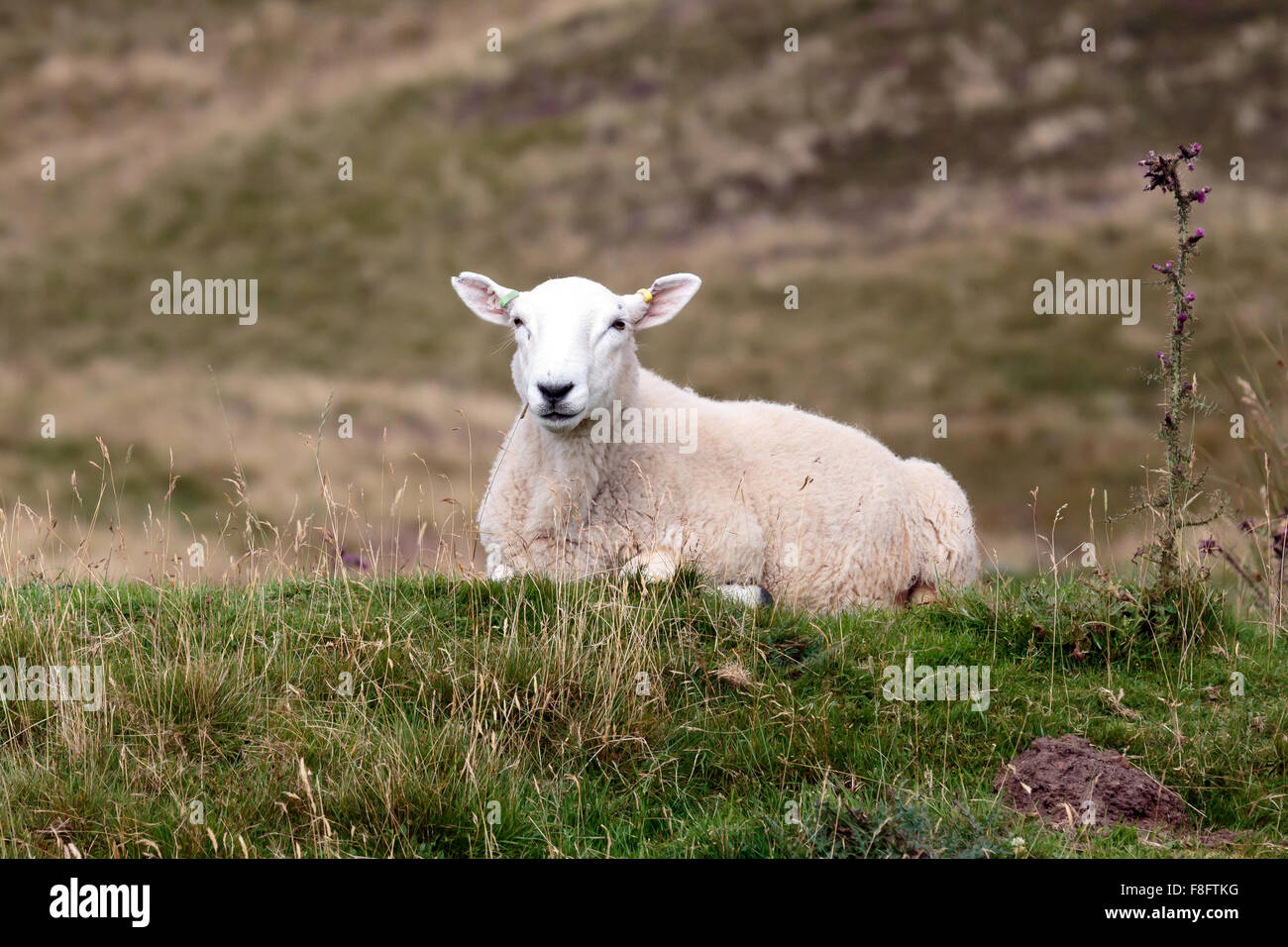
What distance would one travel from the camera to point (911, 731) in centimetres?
697

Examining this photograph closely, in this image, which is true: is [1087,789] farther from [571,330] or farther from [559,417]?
[571,330]

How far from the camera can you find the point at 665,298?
32.3 feet

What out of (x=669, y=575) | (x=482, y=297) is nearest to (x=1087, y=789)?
(x=669, y=575)

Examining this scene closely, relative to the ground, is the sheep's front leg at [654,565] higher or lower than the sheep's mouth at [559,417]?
lower

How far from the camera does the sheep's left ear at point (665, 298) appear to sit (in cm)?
971

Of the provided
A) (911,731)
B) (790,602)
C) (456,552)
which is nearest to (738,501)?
(790,602)

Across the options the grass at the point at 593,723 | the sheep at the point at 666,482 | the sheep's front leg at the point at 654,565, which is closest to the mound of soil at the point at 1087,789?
the grass at the point at 593,723

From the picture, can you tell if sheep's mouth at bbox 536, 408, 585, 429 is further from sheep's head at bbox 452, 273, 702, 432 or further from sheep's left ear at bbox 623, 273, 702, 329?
sheep's left ear at bbox 623, 273, 702, 329

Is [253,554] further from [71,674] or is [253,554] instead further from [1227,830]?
[1227,830]

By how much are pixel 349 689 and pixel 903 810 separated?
10.6 ft

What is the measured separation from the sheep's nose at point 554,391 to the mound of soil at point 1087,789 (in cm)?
386

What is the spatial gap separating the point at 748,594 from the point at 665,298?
8.75 feet

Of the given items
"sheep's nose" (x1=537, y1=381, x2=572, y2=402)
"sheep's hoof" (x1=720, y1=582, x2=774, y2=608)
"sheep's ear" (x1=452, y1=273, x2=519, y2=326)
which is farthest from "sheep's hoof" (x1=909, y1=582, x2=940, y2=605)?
"sheep's ear" (x1=452, y1=273, x2=519, y2=326)

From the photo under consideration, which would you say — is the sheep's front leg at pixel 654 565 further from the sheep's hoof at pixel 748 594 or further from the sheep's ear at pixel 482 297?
the sheep's ear at pixel 482 297
